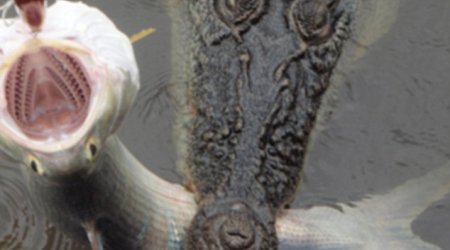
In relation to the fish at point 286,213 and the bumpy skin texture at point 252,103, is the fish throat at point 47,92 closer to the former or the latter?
the fish at point 286,213

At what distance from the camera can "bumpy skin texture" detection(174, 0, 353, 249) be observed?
4133mm

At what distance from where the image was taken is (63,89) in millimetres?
3252

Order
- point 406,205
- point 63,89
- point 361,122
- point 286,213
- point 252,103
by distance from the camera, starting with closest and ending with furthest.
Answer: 1. point 63,89
2. point 286,213
3. point 252,103
4. point 406,205
5. point 361,122

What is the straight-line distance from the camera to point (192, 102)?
191 inches

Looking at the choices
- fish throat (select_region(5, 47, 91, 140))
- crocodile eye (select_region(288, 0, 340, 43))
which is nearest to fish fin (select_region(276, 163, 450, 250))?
crocodile eye (select_region(288, 0, 340, 43))

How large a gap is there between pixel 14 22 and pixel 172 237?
1.23 m

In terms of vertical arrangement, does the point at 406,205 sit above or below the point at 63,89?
below

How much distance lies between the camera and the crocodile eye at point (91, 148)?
3.00 m

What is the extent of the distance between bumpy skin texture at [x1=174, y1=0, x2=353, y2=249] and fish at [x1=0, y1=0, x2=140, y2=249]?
38.2 inches

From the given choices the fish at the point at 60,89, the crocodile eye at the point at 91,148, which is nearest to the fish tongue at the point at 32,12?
the fish at the point at 60,89

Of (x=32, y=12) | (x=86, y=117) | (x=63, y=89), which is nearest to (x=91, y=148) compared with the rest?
(x=86, y=117)

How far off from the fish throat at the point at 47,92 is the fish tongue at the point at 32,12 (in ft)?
0.34

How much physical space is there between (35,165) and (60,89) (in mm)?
361

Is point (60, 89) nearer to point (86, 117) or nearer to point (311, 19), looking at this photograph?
point (86, 117)
